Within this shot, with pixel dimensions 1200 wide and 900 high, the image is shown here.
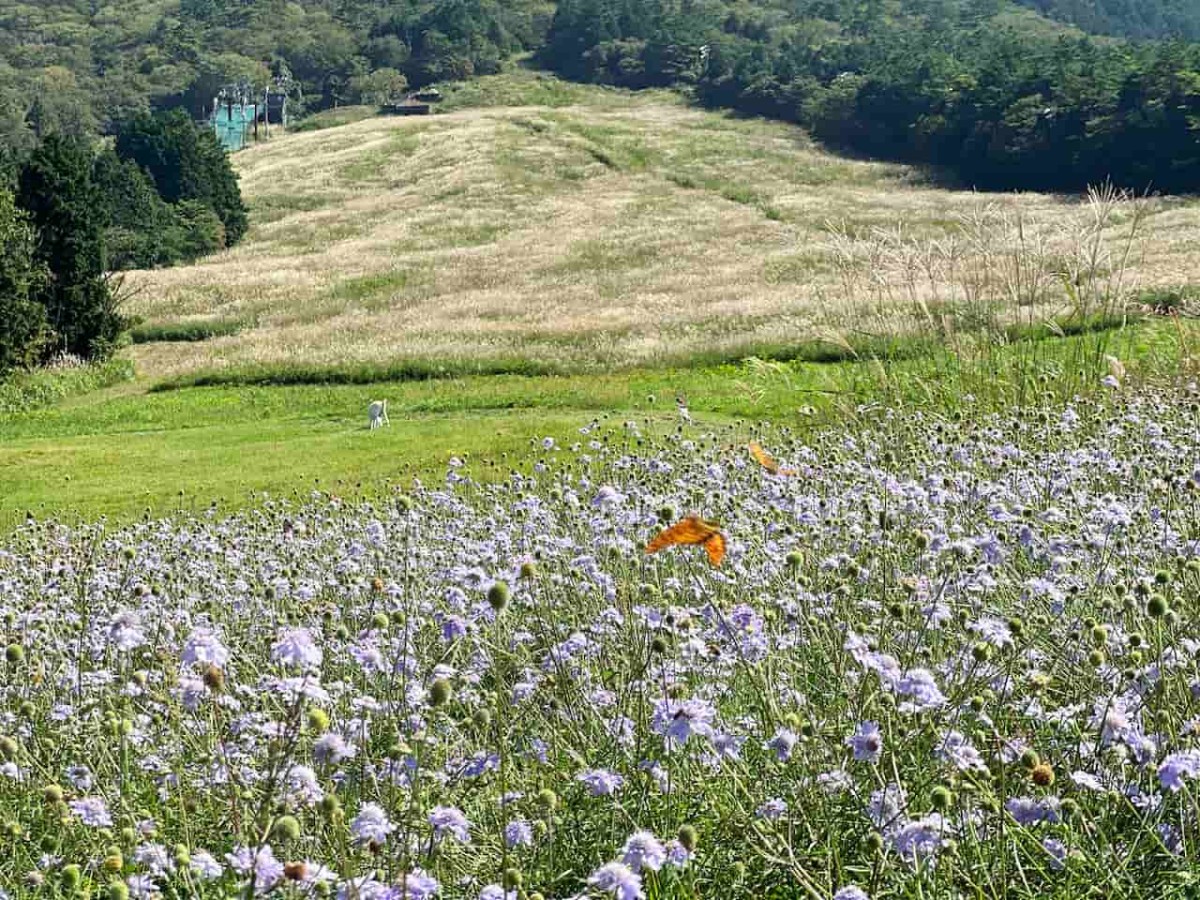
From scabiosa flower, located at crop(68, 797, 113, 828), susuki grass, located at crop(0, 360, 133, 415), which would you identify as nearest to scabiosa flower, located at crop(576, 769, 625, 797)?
scabiosa flower, located at crop(68, 797, 113, 828)

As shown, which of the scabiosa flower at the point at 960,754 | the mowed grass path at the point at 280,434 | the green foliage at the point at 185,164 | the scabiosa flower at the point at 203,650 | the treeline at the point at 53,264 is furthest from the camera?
the green foliage at the point at 185,164

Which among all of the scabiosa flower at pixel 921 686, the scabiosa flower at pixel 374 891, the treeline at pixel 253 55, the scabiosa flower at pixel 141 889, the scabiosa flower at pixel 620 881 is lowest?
the scabiosa flower at pixel 141 889

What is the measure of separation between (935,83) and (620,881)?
84.7m

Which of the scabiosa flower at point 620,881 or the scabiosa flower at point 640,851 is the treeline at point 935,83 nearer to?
the scabiosa flower at point 640,851

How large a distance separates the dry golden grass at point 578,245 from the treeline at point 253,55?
39106 mm

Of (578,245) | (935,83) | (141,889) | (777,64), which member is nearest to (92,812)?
(141,889)

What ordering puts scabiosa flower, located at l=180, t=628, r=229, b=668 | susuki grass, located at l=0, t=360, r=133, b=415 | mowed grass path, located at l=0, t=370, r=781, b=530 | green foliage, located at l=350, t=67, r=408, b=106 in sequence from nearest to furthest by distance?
scabiosa flower, located at l=180, t=628, r=229, b=668 → mowed grass path, located at l=0, t=370, r=781, b=530 → susuki grass, located at l=0, t=360, r=133, b=415 → green foliage, located at l=350, t=67, r=408, b=106

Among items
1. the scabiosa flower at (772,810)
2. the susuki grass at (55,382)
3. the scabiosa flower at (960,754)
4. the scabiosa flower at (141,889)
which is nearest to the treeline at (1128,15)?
the susuki grass at (55,382)

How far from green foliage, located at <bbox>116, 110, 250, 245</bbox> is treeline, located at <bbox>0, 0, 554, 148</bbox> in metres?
48.0

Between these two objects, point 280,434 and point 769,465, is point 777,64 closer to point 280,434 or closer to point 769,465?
point 280,434

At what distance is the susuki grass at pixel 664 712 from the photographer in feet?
9.29

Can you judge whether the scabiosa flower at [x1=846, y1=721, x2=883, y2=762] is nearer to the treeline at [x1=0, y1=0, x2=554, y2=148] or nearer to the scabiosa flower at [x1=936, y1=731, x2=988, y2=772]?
the scabiosa flower at [x1=936, y1=731, x2=988, y2=772]

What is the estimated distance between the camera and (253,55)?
530ft

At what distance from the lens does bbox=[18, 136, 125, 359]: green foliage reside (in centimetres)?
3191
